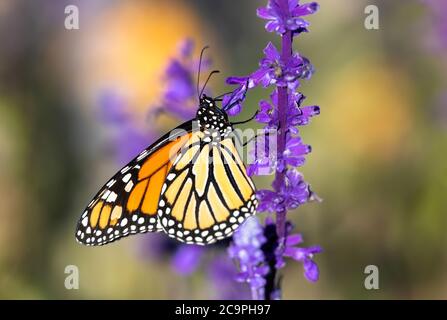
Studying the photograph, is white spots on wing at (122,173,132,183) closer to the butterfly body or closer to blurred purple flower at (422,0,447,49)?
the butterfly body

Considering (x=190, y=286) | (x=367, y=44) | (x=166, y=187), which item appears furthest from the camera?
(x=367, y=44)

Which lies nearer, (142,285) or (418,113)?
(142,285)

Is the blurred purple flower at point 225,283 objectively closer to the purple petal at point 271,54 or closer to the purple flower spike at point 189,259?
the purple flower spike at point 189,259

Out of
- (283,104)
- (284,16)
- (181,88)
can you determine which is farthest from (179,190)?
(284,16)

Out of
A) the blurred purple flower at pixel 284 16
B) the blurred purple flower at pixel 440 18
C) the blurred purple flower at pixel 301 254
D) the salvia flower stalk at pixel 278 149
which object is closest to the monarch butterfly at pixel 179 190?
the salvia flower stalk at pixel 278 149

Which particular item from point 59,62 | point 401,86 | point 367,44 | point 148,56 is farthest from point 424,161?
point 59,62

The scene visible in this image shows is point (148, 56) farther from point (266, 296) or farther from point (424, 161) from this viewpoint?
point (266, 296)

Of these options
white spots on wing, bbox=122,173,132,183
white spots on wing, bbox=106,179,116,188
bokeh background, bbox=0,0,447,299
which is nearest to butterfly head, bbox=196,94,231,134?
white spots on wing, bbox=122,173,132,183

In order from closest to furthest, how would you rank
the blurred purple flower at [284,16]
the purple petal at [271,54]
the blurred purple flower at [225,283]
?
1. the blurred purple flower at [284,16]
2. the purple petal at [271,54]
3. the blurred purple flower at [225,283]
